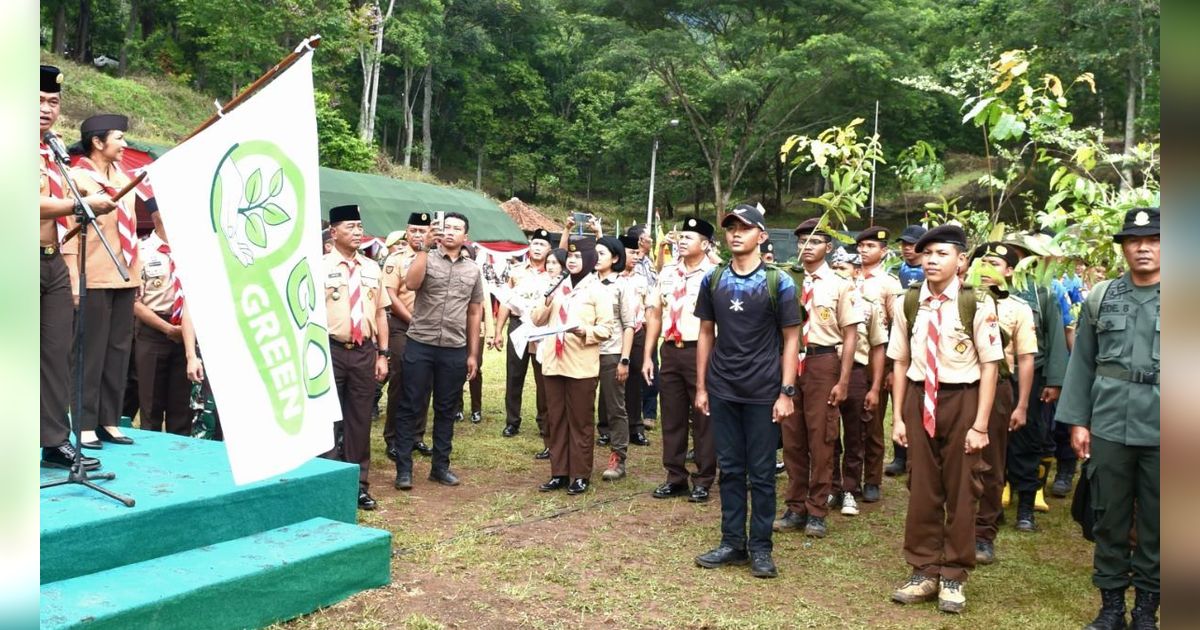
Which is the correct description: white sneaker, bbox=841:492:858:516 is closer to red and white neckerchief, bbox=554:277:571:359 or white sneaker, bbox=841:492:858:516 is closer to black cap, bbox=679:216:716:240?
black cap, bbox=679:216:716:240

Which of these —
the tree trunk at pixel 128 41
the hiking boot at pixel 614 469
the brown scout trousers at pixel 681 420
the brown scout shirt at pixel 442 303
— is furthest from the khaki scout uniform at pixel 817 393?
the tree trunk at pixel 128 41

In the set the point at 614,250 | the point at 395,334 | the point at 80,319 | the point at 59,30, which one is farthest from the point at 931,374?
the point at 59,30

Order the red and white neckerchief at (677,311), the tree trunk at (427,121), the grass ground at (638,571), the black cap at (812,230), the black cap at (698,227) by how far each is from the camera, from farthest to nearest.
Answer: the tree trunk at (427,121) < the red and white neckerchief at (677,311) < the black cap at (698,227) < the black cap at (812,230) < the grass ground at (638,571)

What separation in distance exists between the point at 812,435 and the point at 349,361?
10.6 feet

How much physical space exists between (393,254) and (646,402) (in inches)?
156

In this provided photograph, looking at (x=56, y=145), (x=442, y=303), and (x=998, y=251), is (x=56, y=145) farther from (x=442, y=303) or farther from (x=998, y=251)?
(x=998, y=251)

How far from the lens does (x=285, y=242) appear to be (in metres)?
4.33

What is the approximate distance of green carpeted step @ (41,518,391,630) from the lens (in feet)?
11.7

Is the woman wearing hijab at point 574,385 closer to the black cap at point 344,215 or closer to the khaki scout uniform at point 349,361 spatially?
the khaki scout uniform at point 349,361

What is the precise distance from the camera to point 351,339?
632 cm

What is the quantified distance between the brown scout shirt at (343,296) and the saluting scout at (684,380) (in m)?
2.36

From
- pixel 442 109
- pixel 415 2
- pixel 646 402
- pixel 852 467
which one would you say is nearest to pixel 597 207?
pixel 442 109

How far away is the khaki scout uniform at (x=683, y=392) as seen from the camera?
24.1 feet

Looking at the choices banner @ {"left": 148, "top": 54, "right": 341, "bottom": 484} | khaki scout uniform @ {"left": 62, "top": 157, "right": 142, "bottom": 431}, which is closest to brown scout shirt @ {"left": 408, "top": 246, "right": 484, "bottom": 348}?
khaki scout uniform @ {"left": 62, "top": 157, "right": 142, "bottom": 431}
